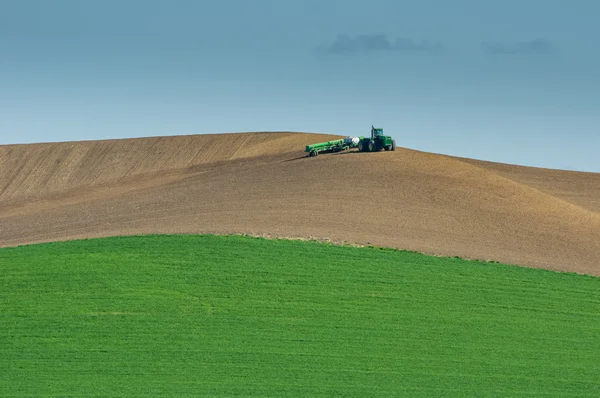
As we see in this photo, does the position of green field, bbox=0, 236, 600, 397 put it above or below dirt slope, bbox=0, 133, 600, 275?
below

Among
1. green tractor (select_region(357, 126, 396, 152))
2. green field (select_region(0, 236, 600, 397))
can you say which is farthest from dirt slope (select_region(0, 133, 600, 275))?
green field (select_region(0, 236, 600, 397))

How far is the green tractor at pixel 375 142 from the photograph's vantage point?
59.2m

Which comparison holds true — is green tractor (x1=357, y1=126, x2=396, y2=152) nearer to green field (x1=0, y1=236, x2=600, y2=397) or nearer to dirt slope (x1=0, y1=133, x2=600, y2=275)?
dirt slope (x1=0, y1=133, x2=600, y2=275)

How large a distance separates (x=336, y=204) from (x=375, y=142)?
35.5 feet

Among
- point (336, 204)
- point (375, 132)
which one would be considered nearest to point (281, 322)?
point (336, 204)

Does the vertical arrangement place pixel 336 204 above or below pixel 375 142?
below

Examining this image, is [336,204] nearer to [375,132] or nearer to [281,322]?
[375,132]

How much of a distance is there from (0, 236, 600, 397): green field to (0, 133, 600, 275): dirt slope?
364cm

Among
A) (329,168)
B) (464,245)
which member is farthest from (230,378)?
(329,168)

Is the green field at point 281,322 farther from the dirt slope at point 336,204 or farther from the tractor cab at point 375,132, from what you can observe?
the tractor cab at point 375,132

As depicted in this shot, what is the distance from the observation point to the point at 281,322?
105ft

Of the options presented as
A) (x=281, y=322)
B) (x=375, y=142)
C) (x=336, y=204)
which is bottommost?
(x=281, y=322)

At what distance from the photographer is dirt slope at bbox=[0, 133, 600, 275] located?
45344 millimetres

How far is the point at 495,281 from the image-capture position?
128ft
